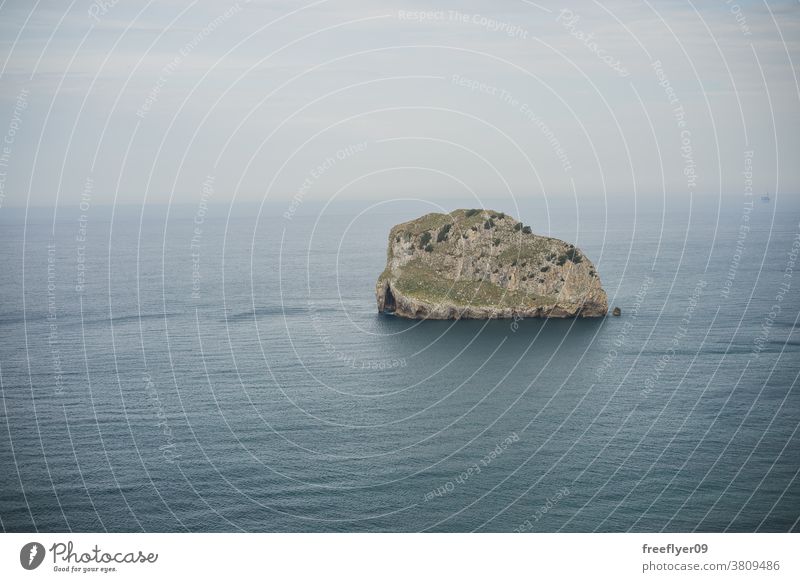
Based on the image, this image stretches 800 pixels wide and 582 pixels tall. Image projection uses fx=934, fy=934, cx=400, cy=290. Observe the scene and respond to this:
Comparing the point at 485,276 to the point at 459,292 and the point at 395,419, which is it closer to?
the point at 459,292

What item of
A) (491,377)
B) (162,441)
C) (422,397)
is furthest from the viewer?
(491,377)

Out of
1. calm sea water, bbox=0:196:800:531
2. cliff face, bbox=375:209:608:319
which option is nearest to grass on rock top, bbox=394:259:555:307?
cliff face, bbox=375:209:608:319

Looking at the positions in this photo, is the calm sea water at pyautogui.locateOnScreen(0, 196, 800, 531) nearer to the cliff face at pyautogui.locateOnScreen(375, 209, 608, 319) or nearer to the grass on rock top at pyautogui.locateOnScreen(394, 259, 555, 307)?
the cliff face at pyautogui.locateOnScreen(375, 209, 608, 319)

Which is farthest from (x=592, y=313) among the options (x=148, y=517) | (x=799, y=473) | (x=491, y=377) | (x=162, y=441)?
(x=148, y=517)

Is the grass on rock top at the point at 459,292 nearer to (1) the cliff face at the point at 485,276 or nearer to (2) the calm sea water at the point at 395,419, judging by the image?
(1) the cliff face at the point at 485,276

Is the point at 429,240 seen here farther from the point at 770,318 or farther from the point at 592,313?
the point at 770,318

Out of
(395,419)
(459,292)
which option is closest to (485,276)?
(459,292)
